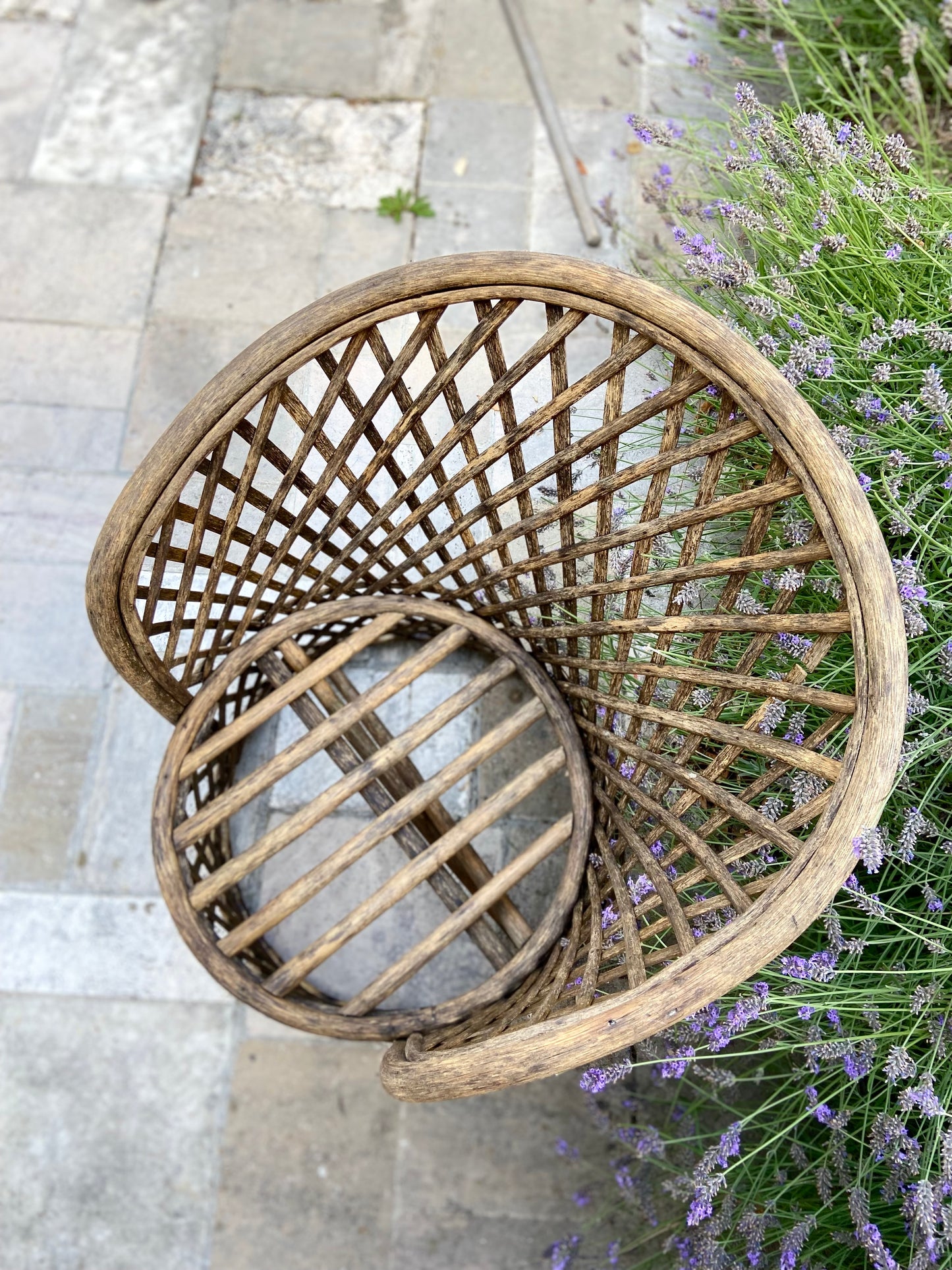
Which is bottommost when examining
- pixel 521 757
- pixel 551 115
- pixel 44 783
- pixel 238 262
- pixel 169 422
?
pixel 44 783

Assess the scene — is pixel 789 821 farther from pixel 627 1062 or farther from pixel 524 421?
pixel 524 421

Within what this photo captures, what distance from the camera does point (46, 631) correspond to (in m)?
2.05

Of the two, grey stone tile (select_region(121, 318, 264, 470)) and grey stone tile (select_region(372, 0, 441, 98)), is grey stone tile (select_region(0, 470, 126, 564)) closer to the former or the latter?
grey stone tile (select_region(121, 318, 264, 470))

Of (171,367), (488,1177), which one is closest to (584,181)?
(171,367)

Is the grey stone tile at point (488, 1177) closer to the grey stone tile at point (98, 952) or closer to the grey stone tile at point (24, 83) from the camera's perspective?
the grey stone tile at point (98, 952)

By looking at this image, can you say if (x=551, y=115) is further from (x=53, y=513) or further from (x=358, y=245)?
(x=53, y=513)

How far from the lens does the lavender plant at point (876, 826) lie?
3.73ft

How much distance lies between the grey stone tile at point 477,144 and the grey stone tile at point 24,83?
1.01m

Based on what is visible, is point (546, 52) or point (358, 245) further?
point (546, 52)

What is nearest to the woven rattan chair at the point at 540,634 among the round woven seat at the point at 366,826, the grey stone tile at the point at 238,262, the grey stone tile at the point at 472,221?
the round woven seat at the point at 366,826

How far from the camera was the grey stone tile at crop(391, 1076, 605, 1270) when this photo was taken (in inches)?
71.2

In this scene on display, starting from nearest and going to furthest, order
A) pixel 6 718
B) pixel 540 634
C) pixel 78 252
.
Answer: pixel 540 634, pixel 6 718, pixel 78 252

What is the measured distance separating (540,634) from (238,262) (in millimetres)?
1342

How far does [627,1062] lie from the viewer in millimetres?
1128
